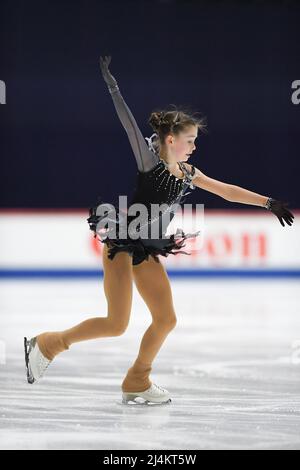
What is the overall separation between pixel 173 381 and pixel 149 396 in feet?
1.84

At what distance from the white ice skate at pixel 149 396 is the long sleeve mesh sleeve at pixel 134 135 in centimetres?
92

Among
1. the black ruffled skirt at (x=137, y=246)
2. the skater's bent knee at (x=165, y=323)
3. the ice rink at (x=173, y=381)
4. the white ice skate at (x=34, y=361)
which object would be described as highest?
the black ruffled skirt at (x=137, y=246)

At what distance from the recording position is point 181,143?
148 inches

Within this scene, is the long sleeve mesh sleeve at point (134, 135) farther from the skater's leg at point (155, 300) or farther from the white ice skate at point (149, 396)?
the white ice skate at point (149, 396)

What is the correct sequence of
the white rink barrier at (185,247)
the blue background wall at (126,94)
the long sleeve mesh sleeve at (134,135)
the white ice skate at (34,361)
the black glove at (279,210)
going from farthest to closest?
the blue background wall at (126,94) → the white rink barrier at (185,247) → the white ice skate at (34,361) → the black glove at (279,210) → the long sleeve mesh sleeve at (134,135)

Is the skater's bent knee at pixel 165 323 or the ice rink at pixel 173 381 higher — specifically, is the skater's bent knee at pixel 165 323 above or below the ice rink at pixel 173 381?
above

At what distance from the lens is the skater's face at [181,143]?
12.3 feet

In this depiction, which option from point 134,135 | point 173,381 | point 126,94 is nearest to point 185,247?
point 126,94

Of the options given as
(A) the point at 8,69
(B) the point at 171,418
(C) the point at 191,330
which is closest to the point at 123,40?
(A) the point at 8,69

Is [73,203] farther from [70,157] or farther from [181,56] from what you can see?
[181,56]

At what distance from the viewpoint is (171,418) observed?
11.7 ft

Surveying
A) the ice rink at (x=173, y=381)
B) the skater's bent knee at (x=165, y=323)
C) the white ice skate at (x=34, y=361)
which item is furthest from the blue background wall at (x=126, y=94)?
the skater's bent knee at (x=165, y=323)

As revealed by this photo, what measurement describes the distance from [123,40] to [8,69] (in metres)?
1.36

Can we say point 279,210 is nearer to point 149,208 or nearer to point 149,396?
point 149,208
